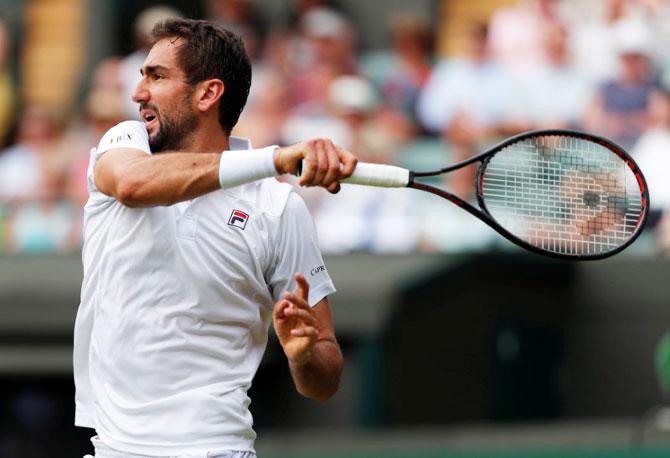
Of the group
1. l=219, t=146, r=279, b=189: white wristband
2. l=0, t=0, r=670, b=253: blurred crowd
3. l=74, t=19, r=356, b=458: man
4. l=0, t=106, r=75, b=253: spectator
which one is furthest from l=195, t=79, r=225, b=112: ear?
l=0, t=106, r=75, b=253: spectator

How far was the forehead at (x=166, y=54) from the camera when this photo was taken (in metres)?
3.91

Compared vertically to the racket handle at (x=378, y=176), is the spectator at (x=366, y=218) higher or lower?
higher

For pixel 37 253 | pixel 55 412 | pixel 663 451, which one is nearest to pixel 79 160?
pixel 37 253

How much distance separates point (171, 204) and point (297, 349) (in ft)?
1.73

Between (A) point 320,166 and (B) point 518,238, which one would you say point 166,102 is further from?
(B) point 518,238

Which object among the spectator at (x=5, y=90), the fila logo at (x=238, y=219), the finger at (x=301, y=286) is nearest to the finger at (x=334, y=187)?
the finger at (x=301, y=286)

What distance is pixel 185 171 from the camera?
356 centimetres

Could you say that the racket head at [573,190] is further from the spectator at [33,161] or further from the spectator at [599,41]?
the spectator at [33,161]

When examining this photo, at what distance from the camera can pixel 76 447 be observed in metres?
10.2

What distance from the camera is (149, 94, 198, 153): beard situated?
12.9 feet

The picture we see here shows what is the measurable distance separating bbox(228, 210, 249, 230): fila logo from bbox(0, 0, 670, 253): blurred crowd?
5.48 meters

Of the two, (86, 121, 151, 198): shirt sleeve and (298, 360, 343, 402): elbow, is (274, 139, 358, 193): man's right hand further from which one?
(298, 360, 343, 402): elbow

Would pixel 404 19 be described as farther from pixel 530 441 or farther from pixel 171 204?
pixel 171 204

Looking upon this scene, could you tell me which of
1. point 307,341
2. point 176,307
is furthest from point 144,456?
point 307,341
